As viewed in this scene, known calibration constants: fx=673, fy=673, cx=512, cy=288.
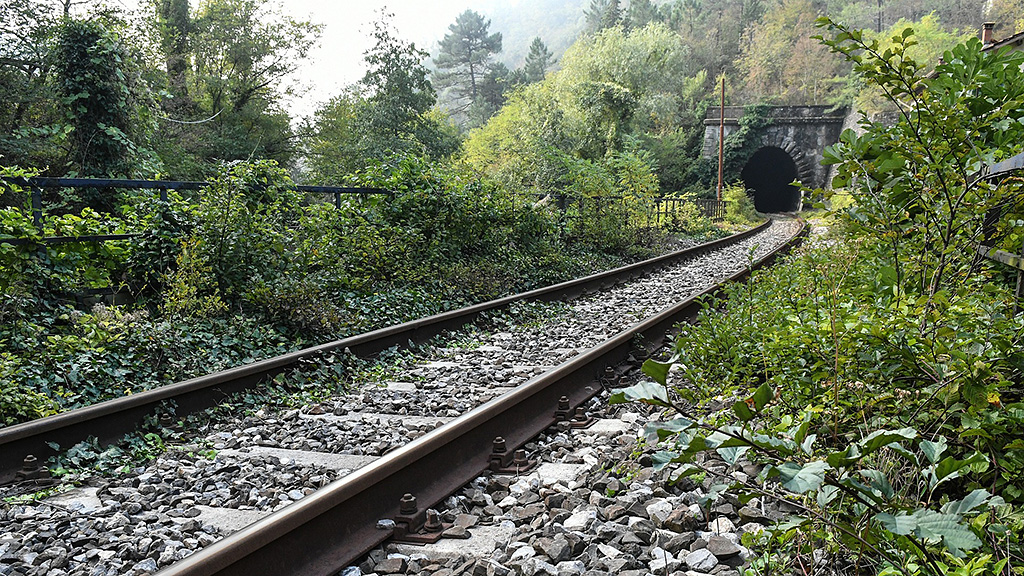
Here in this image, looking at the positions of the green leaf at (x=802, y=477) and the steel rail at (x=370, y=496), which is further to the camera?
the steel rail at (x=370, y=496)

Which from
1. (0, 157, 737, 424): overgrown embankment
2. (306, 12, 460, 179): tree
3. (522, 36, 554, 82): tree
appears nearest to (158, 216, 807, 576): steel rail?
(0, 157, 737, 424): overgrown embankment

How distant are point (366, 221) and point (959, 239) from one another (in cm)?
734

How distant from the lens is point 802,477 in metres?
1.45

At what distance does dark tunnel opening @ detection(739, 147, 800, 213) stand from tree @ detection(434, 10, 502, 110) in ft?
127

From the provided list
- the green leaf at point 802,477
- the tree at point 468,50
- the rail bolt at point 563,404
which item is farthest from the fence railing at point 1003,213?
the tree at point 468,50

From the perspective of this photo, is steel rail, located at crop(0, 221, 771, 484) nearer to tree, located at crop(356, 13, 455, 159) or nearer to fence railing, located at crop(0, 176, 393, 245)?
fence railing, located at crop(0, 176, 393, 245)

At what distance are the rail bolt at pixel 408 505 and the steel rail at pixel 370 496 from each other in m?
0.08

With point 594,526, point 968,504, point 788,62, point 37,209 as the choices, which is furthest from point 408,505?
point 788,62

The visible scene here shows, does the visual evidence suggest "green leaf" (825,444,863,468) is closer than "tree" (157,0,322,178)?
Yes

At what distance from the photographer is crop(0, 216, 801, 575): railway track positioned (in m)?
2.51

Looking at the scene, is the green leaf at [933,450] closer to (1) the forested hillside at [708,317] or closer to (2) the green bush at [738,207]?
(1) the forested hillside at [708,317]

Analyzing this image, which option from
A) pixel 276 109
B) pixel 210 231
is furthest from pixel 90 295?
pixel 276 109

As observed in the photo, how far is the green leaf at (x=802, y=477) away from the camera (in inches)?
55.5

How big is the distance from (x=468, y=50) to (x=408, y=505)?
84753 mm
